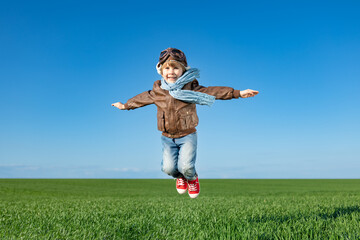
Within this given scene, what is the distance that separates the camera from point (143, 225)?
5852 millimetres

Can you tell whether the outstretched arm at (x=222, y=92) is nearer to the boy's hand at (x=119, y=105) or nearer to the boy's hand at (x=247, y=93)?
the boy's hand at (x=247, y=93)

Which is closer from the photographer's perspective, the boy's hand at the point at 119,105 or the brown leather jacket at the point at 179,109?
the brown leather jacket at the point at 179,109

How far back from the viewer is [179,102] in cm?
489

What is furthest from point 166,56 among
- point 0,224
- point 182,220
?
point 0,224

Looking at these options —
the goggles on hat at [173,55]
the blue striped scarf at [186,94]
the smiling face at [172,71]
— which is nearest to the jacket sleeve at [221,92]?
the blue striped scarf at [186,94]

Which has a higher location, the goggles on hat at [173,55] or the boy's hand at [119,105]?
the goggles on hat at [173,55]

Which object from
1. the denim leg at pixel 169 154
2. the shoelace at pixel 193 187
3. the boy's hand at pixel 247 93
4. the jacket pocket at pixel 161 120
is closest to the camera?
the boy's hand at pixel 247 93

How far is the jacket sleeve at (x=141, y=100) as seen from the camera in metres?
5.16

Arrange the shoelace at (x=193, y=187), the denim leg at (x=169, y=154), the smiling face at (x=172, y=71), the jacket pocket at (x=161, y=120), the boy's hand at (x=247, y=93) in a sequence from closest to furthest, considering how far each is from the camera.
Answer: the boy's hand at (x=247, y=93)
the smiling face at (x=172, y=71)
the jacket pocket at (x=161, y=120)
the denim leg at (x=169, y=154)
the shoelace at (x=193, y=187)

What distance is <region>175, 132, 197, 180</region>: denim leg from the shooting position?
16.3 ft

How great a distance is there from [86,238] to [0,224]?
2.43 metres

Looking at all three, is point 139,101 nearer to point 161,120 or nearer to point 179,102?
point 161,120

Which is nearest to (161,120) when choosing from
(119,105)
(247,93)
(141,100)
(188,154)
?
(141,100)

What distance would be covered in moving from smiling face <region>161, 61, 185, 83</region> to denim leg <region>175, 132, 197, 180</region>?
0.86m
